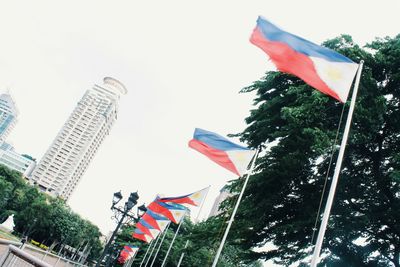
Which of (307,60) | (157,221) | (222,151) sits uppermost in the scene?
(307,60)

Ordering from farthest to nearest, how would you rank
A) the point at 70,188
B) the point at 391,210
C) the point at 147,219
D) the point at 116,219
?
the point at 70,188
the point at 147,219
the point at 116,219
the point at 391,210

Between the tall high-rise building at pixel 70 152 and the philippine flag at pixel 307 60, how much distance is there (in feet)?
597

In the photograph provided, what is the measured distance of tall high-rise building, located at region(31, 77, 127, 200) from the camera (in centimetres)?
17425

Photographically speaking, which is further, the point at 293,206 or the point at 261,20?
the point at 293,206

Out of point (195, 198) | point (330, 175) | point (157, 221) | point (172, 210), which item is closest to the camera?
point (330, 175)

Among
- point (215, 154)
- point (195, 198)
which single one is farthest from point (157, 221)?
point (215, 154)

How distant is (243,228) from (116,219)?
262 inches

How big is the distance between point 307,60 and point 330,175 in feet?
25.9

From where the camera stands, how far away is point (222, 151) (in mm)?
10758

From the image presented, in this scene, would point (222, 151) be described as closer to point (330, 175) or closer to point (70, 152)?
point (330, 175)

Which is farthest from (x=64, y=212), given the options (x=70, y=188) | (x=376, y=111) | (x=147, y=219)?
(x=70, y=188)

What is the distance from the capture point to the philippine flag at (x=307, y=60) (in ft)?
21.1

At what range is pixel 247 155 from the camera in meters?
10.5

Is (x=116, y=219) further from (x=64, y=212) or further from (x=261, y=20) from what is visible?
(x=64, y=212)
